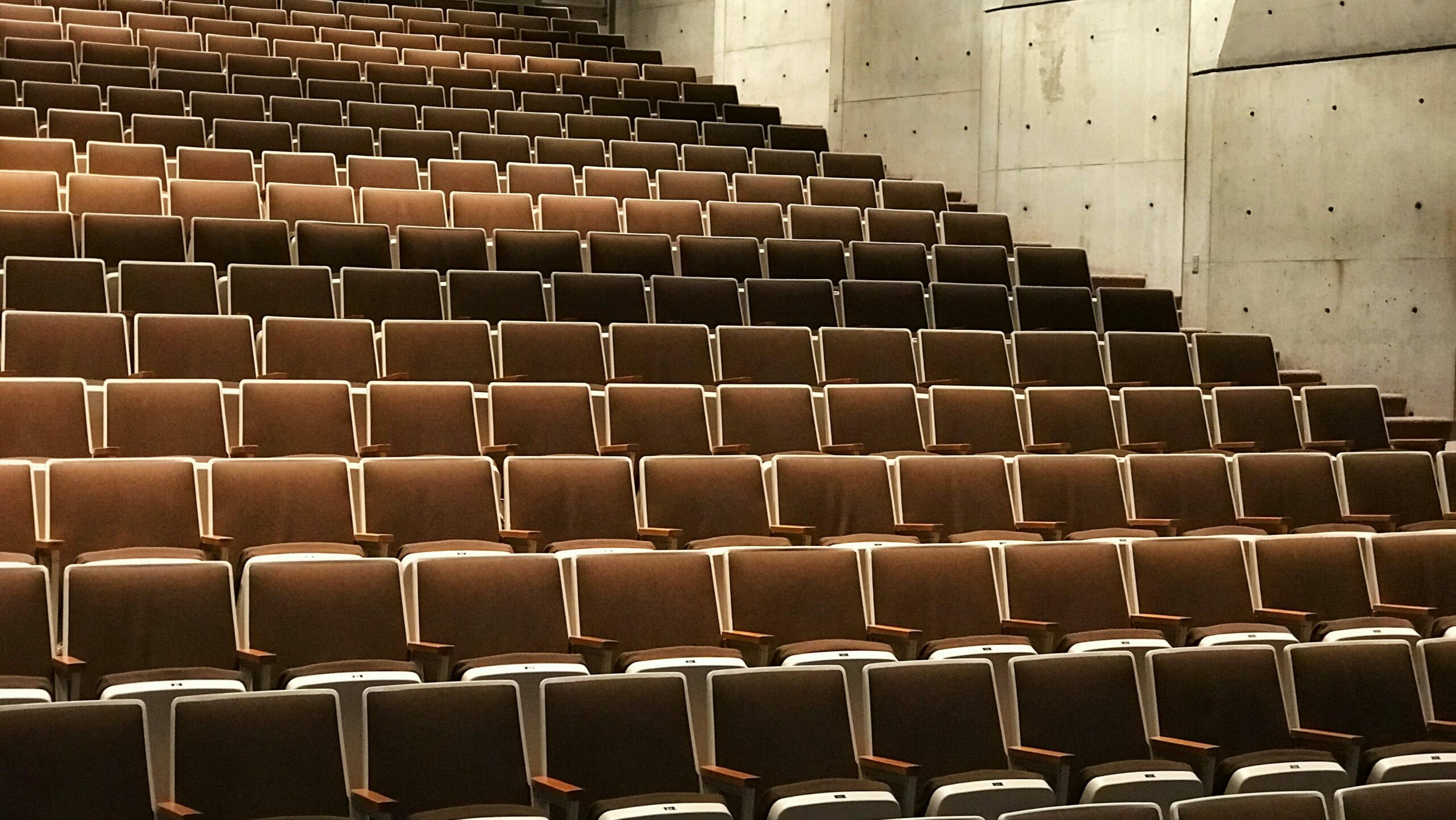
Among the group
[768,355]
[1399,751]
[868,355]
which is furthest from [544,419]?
[1399,751]

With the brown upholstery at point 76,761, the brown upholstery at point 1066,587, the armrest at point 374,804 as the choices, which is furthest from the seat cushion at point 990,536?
the brown upholstery at point 76,761

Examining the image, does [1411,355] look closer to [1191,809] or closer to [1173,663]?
[1173,663]

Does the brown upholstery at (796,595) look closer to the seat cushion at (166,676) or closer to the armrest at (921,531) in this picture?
the armrest at (921,531)

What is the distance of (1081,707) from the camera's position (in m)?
1.07

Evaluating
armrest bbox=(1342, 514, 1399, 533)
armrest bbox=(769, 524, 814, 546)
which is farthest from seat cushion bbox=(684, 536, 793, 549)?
armrest bbox=(1342, 514, 1399, 533)

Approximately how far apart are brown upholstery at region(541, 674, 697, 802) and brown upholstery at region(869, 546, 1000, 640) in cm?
31

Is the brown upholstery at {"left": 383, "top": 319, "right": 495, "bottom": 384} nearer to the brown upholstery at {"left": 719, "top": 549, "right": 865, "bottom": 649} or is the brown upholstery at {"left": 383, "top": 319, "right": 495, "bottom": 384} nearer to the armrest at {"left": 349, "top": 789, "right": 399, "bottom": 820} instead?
the brown upholstery at {"left": 719, "top": 549, "right": 865, "bottom": 649}

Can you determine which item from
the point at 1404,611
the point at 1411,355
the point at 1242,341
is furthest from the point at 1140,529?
the point at 1411,355

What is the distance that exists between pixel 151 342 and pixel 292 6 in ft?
6.15

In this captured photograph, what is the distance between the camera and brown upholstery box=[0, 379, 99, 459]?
52.1 inches

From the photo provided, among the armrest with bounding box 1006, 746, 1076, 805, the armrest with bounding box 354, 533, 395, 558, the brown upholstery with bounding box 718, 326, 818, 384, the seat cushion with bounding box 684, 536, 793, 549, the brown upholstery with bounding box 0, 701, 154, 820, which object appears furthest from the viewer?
the brown upholstery with bounding box 718, 326, 818, 384

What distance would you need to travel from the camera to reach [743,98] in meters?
3.51

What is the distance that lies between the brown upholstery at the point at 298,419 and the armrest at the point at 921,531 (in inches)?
20.0

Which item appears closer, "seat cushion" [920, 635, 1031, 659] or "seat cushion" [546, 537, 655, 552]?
"seat cushion" [920, 635, 1031, 659]
